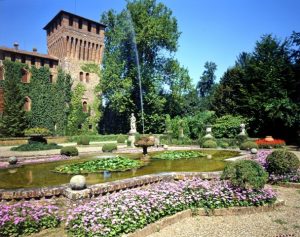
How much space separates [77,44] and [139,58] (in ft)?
27.9

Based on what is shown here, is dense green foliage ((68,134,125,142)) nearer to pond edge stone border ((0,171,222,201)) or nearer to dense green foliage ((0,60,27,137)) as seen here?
dense green foliage ((0,60,27,137))

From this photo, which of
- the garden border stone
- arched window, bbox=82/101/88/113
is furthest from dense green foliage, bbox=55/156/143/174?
arched window, bbox=82/101/88/113

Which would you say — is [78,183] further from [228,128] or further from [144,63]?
[144,63]

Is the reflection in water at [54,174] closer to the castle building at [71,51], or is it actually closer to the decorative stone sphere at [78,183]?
the decorative stone sphere at [78,183]

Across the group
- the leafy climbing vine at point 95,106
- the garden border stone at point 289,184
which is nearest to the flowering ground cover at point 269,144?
the garden border stone at point 289,184

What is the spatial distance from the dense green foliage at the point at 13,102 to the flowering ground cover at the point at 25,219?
25.3m

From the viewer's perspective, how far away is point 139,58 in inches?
1268

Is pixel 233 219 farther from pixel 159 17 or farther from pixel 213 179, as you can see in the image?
pixel 159 17

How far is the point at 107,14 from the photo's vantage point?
34594 millimetres

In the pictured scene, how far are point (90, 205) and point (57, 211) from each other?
742 mm

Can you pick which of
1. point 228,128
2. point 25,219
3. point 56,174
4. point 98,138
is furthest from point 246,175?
point 98,138

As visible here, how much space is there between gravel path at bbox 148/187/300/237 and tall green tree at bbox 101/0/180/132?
78.7ft

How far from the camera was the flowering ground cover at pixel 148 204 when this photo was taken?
483 centimetres

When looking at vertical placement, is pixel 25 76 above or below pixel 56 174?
above
